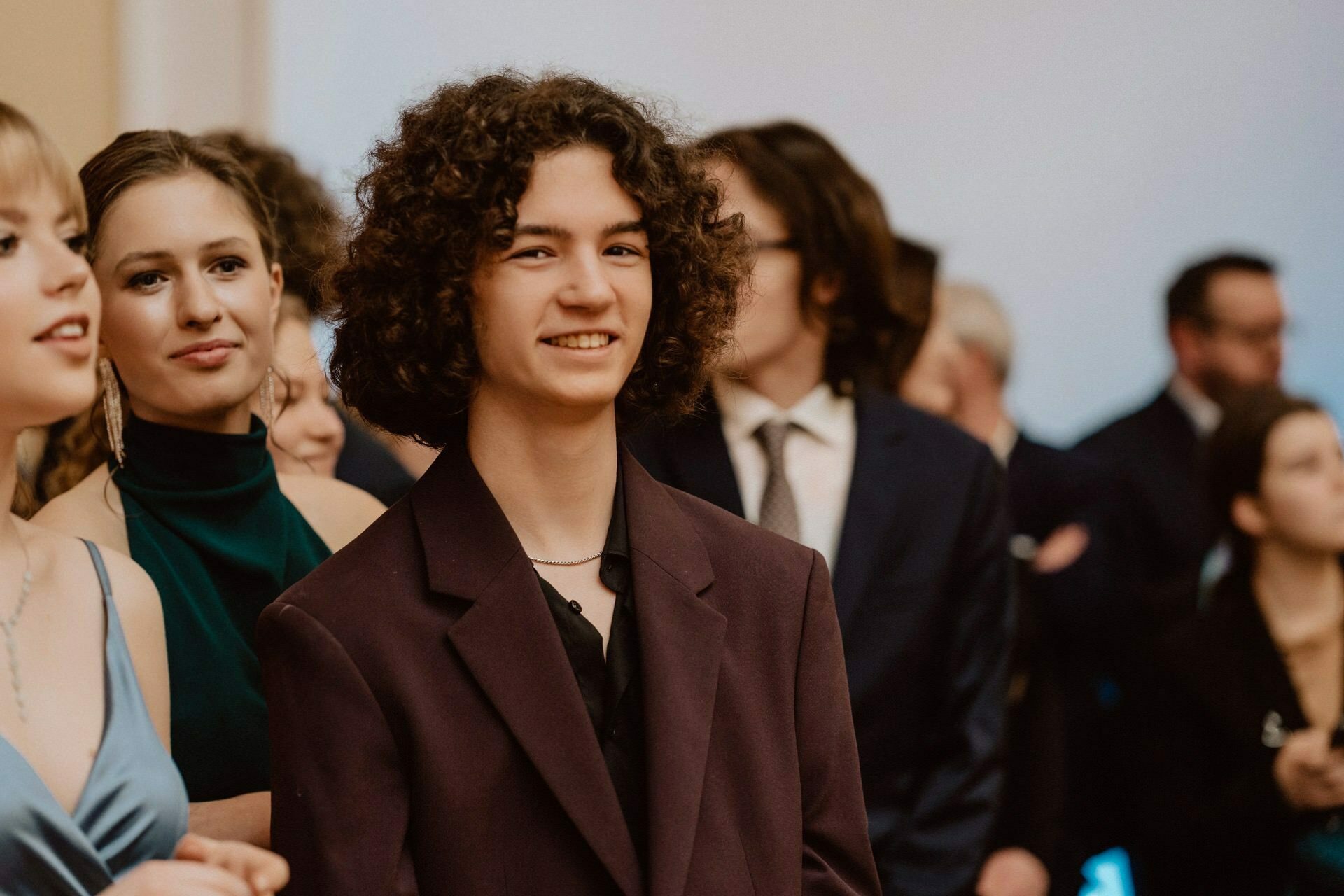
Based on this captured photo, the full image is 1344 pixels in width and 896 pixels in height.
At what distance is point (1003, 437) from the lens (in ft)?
15.9

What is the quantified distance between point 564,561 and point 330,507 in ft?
2.42

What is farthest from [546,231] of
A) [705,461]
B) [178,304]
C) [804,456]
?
[804,456]

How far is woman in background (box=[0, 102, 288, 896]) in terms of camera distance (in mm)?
1631

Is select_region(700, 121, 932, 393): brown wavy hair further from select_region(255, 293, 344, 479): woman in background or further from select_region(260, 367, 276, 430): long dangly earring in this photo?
select_region(260, 367, 276, 430): long dangly earring

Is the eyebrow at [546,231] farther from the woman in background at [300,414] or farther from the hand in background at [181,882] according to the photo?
the woman in background at [300,414]

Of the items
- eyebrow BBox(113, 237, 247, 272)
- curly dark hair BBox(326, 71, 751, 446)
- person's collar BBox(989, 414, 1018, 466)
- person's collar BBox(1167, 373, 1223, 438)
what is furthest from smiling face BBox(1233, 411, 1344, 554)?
eyebrow BBox(113, 237, 247, 272)

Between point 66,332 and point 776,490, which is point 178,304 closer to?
point 66,332

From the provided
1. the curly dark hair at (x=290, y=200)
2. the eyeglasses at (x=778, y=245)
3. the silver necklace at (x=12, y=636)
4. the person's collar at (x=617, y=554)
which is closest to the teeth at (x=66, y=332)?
the silver necklace at (x=12, y=636)

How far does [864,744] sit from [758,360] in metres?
0.80

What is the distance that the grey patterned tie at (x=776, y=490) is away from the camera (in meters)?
3.10

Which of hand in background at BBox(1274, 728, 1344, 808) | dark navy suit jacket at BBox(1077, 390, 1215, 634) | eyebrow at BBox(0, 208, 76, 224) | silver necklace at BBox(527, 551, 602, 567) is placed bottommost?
hand in background at BBox(1274, 728, 1344, 808)

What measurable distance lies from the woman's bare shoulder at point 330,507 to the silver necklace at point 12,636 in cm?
64

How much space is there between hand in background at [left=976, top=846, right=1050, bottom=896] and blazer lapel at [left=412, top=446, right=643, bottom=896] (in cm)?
182

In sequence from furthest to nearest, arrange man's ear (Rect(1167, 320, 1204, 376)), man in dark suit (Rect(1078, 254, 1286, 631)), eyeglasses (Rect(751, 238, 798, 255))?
man's ear (Rect(1167, 320, 1204, 376))
man in dark suit (Rect(1078, 254, 1286, 631))
eyeglasses (Rect(751, 238, 798, 255))
